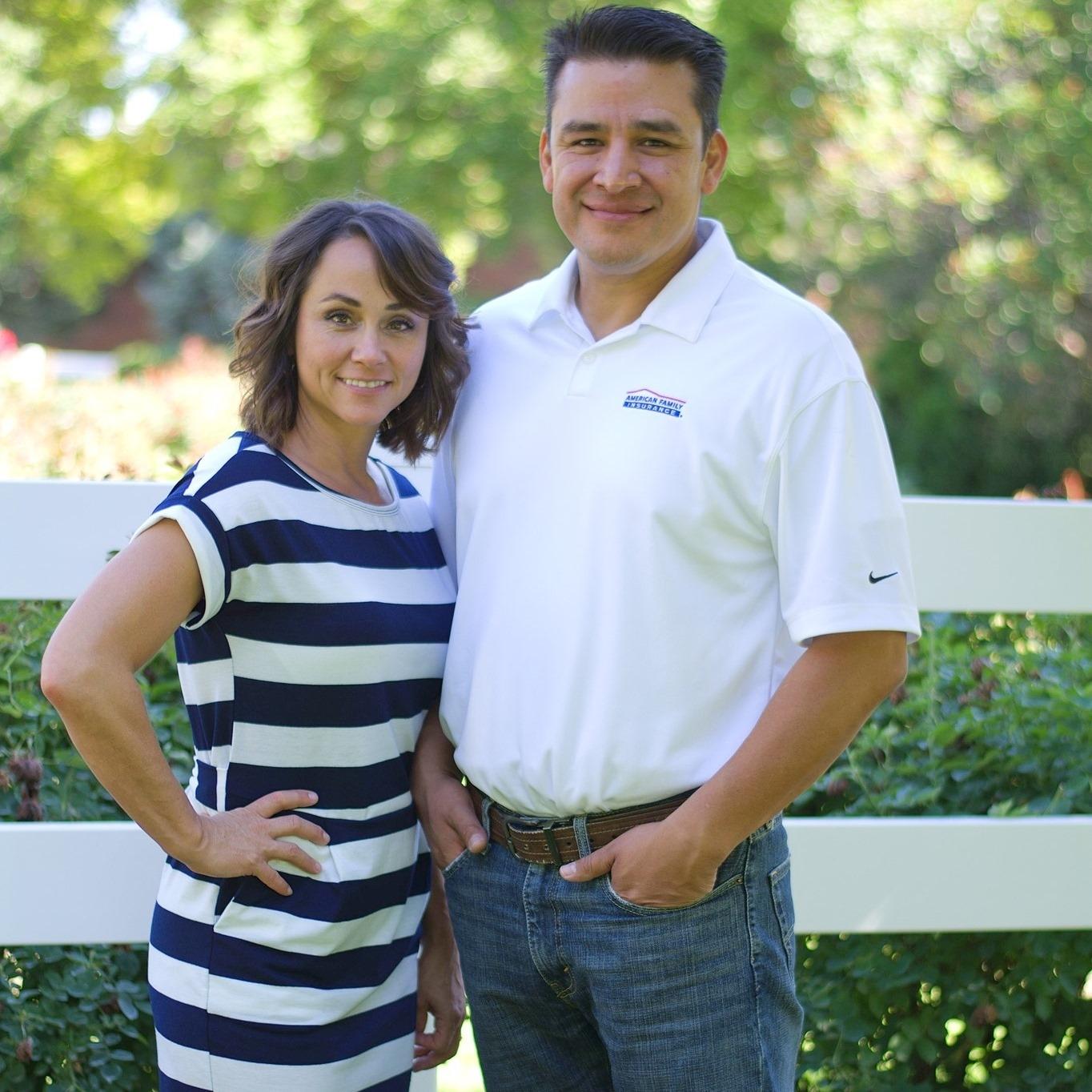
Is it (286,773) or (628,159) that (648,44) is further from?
(286,773)

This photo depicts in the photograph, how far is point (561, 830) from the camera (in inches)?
85.3

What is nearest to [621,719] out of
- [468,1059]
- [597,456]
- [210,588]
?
[597,456]

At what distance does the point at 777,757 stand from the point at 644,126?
3.61ft

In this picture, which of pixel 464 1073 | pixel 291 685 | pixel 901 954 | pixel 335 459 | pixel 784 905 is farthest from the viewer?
pixel 464 1073

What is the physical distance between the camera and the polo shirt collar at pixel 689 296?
221cm

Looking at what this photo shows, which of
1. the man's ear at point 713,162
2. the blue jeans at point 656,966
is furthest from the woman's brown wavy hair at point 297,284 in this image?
the blue jeans at point 656,966

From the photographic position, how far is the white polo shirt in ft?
6.67

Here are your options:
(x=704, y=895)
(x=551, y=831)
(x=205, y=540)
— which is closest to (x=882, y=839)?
(x=704, y=895)

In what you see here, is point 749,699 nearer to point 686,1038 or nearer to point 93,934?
point 686,1038

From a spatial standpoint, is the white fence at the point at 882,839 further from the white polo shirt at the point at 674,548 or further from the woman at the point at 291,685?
the white polo shirt at the point at 674,548

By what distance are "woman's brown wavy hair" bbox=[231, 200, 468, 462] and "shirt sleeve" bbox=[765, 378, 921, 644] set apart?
73 centimetres

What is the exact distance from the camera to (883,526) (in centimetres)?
202

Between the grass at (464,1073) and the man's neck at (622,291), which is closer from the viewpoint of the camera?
the man's neck at (622,291)

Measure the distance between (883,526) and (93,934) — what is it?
1754mm
